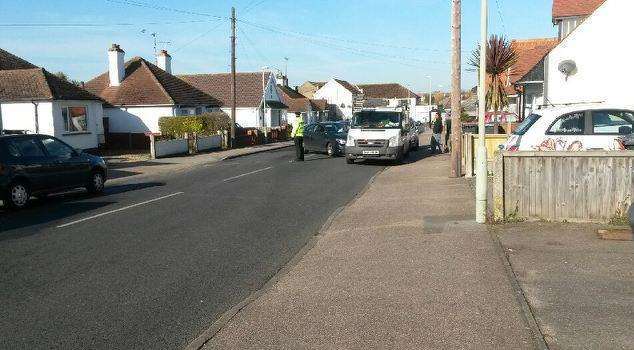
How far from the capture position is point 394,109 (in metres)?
22.0

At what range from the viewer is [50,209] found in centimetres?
1188

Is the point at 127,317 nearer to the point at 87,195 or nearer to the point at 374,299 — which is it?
the point at 374,299

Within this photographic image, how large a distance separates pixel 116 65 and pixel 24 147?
1139 inches

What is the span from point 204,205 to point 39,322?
6768 mm

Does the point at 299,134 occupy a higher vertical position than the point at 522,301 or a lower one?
higher

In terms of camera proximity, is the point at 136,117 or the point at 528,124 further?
the point at 136,117

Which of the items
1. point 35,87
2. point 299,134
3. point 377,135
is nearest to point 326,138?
point 299,134

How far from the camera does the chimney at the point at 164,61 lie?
46125 millimetres

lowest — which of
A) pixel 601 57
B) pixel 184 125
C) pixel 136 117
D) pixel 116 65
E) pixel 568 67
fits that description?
pixel 184 125

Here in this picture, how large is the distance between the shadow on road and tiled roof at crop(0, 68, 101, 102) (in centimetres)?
1410

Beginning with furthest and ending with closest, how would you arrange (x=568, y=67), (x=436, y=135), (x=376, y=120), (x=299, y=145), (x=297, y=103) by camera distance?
1. (x=297, y=103)
2. (x=436, y=135)
3. (x=299, y=145)
4. (x=376, y=120)
5. (x=568, y=67)

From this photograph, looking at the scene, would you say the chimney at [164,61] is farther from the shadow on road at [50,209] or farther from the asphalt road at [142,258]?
the asphalt road at [142,258]

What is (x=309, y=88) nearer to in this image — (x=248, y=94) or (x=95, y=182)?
(x=248, y=94)

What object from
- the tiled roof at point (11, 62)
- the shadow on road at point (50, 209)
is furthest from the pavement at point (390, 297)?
the tiled roof at point (11, 62)
